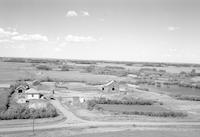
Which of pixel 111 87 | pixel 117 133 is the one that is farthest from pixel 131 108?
pixel 111 87

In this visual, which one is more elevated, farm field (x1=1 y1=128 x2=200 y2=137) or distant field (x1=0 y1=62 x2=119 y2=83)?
distant field (x1=0 y1=62 x2=119 y2=83)

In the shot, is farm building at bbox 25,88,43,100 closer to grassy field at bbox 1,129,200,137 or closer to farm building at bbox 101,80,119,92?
grassy field at bbox 1,129,200,137

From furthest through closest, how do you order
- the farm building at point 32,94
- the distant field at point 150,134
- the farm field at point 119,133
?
the farm building at point 32,94, the distant field at point 150,134, the farm field at point 119,133

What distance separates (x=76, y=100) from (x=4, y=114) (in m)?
19.5

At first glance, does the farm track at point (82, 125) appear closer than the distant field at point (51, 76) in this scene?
Yes

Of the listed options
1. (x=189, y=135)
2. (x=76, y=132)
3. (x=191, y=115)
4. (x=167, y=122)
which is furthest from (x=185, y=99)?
(x=76, y=132)

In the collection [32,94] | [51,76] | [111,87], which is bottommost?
[111,87]

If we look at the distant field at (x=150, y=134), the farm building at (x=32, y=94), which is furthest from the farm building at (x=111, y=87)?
the distant field at (x=150, y=134)

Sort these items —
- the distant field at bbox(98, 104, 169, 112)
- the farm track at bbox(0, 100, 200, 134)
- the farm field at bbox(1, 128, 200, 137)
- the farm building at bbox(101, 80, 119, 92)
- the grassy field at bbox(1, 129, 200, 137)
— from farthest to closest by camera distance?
the farm building at bbox(101, 80, 119, 92), the distant field at bbox(98, 104, 169, 112), the farm track at bbox(0, 100, 200, 134), the farm field at bbox(1, 128, 200, 137), the grassy field at bbox(1, 129, 200, 137)

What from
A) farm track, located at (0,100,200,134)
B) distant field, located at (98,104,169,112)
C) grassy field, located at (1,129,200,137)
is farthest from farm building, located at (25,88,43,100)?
grassy field, located at (1,129,200,137)

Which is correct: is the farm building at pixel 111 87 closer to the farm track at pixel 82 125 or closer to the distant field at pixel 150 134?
the farm track at pixel 82 125

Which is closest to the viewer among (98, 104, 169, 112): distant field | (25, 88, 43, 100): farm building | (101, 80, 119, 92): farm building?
(98, 104, 169, 112): distant field

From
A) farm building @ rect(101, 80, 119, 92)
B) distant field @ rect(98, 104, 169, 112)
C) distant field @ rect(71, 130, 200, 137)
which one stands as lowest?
distant field @ rect(71, 130, 200, 137)

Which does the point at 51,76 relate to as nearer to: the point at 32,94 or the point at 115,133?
the point at 32,94
